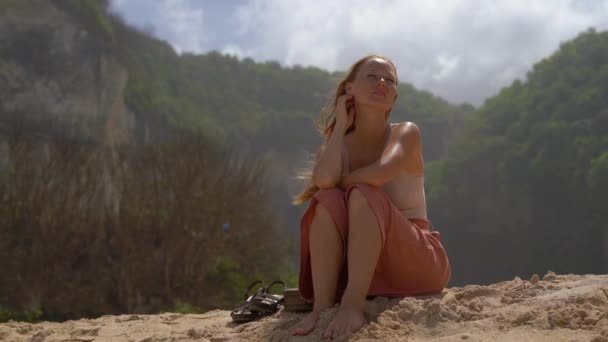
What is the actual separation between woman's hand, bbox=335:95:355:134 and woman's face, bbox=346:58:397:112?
0.06 metres

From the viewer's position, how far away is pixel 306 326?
311 cm

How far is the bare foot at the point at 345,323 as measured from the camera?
9.61ft

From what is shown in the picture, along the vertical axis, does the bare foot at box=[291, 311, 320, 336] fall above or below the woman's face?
below

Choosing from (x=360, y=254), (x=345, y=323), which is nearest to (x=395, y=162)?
(x=360, y=254)

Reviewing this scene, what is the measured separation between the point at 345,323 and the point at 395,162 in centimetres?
83

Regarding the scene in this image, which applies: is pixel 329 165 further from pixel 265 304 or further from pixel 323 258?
pixel 265 304

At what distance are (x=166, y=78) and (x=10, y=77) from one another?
1899cm

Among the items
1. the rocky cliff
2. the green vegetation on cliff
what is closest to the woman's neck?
the rocky cliff

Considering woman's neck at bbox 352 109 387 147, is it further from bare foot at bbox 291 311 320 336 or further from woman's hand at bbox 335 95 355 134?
bare foot at bbox 291 311 320 336

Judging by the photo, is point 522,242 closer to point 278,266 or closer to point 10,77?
point 278,266

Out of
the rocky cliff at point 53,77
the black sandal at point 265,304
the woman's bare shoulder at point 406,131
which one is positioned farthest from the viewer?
the rocky cliff at point 53,77

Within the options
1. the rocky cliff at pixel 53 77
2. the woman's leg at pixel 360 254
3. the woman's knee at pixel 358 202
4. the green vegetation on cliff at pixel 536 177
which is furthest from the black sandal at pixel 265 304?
the green vegetation on cliff at pixel 536 177

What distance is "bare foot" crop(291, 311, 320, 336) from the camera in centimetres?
309

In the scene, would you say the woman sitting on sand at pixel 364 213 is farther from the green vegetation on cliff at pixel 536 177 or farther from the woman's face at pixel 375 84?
the green vegetation on cliff at pixel 536 177
